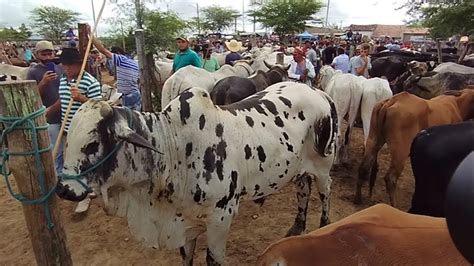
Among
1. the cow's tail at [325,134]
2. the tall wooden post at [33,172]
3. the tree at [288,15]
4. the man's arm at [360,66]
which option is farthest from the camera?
the tree at [288,15]

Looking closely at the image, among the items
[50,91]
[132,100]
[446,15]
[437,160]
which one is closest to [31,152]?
[50,91]

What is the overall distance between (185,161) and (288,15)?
3258 centimetres

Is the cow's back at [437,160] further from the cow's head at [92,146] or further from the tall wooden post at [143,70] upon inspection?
the tall wooden post at [143,70]

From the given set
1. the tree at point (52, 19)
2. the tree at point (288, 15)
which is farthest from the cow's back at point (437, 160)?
the tree at point (52, 19)

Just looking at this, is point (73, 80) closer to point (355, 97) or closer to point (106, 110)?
point (106, 110)

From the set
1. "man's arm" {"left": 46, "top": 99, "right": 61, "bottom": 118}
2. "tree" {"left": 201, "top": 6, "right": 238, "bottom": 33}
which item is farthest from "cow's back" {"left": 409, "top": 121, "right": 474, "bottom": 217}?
"tree" {"left": 201, "top": 6, "right": 238, "bottom": 33}

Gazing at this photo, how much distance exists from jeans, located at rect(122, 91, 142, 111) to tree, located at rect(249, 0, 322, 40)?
91.3 ft

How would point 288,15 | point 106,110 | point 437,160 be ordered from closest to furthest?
point 106,110 → point 437,160 → point 288,15

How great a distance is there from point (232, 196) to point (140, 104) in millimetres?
4559

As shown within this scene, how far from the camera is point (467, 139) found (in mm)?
3557

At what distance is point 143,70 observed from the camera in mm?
6883

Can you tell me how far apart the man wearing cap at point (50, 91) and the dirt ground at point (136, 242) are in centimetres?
85

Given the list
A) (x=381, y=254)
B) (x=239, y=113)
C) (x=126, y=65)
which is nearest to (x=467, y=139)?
(x=239, y=113)

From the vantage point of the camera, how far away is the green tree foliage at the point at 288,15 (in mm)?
32906
